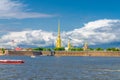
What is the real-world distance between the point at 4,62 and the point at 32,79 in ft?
225

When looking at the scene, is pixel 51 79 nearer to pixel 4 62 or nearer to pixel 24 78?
pixel 24 78

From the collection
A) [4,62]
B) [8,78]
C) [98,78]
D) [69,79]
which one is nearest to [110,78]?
[98,78]

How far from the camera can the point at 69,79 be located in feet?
222

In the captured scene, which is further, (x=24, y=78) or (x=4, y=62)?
(x=4, y=62)

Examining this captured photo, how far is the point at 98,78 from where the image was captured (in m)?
69.1

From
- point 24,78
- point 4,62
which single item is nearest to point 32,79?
point 24,78

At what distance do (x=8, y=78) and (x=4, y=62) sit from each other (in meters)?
67.3

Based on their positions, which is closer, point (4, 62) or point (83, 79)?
point (83, 79)

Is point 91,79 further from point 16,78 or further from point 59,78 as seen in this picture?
point 16,78

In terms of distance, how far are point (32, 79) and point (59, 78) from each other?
4.79 metres

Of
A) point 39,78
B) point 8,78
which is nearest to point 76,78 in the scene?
point 39,78

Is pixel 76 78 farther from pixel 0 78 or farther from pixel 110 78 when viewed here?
pixel 0 78

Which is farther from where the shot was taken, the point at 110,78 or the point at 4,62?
→ the point at 4,62

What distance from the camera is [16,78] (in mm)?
68812
